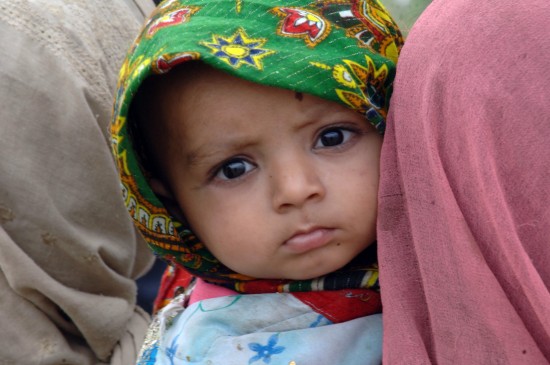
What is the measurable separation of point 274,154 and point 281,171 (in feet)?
0.13

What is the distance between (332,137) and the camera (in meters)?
1.36

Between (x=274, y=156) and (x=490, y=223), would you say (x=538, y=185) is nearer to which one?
(x=490, y=223)

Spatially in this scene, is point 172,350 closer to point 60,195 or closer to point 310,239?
point 310,239

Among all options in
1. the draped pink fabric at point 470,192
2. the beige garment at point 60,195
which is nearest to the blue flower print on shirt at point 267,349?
the draped pink fabric at point 470,192

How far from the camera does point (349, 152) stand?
136cm

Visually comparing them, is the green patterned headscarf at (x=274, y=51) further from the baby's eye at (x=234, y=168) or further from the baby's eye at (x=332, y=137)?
the baby's eye at (x=234, y=168)

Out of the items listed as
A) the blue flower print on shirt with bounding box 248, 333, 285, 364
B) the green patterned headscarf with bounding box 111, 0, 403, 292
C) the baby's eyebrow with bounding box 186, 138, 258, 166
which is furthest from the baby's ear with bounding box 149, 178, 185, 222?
the blue flower print on shirt with bounding box 248, 333, 285, 364

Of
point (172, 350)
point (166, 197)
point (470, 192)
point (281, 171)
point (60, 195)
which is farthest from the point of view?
point (60, 195)

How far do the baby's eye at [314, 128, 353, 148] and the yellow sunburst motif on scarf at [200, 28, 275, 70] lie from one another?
0.18 metres

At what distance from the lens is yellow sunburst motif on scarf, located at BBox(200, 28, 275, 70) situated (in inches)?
51.8

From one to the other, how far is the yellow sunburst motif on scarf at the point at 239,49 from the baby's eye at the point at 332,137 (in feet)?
0.58

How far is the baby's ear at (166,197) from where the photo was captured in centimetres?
161

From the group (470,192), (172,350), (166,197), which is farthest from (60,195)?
(470,192)

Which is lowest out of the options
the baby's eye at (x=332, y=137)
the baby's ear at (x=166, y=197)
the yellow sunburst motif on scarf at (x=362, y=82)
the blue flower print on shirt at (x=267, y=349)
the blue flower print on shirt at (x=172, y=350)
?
the blue flower print on shirt at (x=172, y=350)
